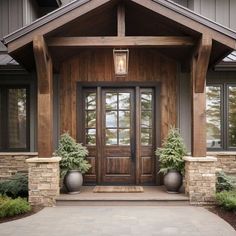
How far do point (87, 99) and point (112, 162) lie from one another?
167 cm

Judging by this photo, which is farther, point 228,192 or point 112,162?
point 112,162

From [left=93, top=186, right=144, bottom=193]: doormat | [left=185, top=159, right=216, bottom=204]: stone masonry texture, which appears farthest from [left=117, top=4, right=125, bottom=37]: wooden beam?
[left=93, top=186, right=144, bottom=193]: doormat

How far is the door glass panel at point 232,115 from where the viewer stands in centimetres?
828

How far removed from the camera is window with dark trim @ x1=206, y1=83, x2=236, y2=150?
8234 mm

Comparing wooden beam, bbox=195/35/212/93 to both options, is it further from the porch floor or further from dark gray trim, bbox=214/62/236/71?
the porch floor

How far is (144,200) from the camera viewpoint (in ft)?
21.7

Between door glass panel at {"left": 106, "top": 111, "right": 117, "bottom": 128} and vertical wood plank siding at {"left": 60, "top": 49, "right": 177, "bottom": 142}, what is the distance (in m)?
0.80

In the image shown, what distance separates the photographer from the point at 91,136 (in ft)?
27.1

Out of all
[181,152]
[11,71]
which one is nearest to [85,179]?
[181,152]

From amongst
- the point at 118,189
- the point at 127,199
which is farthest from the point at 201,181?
the point at 118,189

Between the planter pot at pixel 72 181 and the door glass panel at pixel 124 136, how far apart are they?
1.60 metres

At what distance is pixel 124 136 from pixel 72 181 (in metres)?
1.90

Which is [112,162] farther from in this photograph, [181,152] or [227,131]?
[227,131]

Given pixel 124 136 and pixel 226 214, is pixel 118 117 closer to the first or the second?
pixel 124 136
